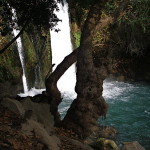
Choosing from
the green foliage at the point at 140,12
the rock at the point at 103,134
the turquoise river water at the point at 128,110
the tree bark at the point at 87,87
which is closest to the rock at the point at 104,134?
the rock at the point at 103,134

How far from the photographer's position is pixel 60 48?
21.2 metres

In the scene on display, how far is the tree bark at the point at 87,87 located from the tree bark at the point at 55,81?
0.62m

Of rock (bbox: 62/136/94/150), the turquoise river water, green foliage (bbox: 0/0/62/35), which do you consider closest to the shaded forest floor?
rock (bbox: 62/136/94/150)

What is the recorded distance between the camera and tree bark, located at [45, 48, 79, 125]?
861cm

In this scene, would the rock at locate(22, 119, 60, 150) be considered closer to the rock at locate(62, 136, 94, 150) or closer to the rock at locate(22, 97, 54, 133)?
the rock at locate(62, 136, 94, 150)

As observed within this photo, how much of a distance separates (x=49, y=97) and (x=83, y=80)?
70.5 inches

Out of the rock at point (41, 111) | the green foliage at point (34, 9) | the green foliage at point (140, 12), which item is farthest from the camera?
the green foliage at point (140, 12)

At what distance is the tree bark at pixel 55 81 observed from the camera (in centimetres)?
861

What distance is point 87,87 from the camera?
8078mm

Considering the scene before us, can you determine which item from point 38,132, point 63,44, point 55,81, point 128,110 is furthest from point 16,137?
point 63,44

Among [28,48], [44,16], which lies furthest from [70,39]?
[44,16]

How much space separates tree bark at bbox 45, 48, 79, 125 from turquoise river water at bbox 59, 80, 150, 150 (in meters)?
3.34

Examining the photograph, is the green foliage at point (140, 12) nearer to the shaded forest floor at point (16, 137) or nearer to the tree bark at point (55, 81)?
the tree bark at point (55, 81)

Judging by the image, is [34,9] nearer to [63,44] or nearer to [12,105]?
[12,105]
